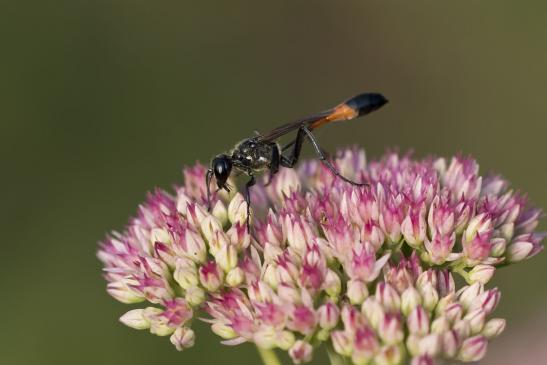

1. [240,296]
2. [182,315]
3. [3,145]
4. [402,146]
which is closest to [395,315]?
[240,296]

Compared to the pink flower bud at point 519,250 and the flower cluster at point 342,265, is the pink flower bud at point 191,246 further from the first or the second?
the pink flower bud at point 519,250

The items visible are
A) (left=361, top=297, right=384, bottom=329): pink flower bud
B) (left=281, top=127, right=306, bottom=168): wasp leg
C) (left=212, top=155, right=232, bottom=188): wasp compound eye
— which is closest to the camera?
(left=361, top=297, right=384, bottom=329): pink flower bud

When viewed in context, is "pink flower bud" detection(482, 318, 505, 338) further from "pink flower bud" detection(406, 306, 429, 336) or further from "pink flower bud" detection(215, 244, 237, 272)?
"pink flower bud" detection(215, 244, 237, 272)

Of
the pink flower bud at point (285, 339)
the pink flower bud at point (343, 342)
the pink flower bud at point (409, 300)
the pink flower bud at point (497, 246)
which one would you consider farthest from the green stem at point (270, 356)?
the pink flower bud at point (497, 246)

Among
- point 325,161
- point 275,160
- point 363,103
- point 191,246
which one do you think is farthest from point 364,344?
point 363,103

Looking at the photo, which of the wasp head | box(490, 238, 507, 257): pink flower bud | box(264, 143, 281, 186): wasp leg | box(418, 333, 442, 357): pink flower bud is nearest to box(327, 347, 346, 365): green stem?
box(418, 333, 442, 357): pink flower bud

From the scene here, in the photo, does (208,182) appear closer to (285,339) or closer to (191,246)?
(191,246)
